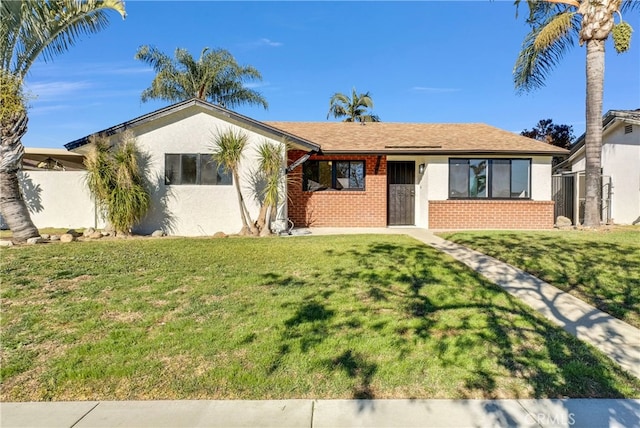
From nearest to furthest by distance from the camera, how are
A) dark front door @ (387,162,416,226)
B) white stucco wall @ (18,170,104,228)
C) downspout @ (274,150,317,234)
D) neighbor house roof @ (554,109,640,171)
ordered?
downspout @ (274,150,317,234)
white stucco wall @ (18,170,104,228)
neighbor house roof @ (554,109,640,171)
dark front door @ (387,162,416,226)

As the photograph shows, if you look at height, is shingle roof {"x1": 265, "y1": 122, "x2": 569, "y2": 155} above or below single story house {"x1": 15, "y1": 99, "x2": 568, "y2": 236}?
above

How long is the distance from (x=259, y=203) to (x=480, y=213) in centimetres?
827

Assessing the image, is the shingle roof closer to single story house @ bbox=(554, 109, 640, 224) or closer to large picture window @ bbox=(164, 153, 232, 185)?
single story house @ bbox=(554, 109, 640, 224)

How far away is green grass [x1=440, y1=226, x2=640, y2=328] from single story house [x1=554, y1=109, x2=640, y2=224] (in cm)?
387

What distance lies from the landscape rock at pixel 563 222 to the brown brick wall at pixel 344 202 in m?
6.95

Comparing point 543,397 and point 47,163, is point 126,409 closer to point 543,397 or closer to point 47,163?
point 543,397

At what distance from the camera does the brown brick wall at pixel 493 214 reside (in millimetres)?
14055

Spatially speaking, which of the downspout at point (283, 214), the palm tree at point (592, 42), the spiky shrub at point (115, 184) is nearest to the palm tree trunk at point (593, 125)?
the palm tree at point (592, 42)

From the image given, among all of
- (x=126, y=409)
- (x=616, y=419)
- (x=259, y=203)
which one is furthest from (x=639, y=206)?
(x=126, y=409)

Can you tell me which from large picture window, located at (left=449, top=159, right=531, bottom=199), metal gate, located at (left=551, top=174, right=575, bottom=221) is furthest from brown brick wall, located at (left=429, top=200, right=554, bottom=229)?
metal gate, located at (left=551, top=174, right=575, bottom=221)

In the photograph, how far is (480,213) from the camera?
14.1 meters

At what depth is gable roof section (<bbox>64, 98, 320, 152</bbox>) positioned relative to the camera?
11617 mm

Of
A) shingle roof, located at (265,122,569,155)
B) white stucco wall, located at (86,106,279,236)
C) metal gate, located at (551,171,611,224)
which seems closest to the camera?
white stucco wall, located at (86,106,279,236)

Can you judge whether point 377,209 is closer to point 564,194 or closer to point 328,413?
point 564,194
